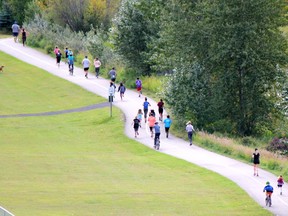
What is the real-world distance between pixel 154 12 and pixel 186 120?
14.0 meters

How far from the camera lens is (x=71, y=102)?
60.8 meters

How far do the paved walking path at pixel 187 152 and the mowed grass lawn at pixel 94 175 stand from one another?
621 millimetres

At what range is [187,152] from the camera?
1790 inches

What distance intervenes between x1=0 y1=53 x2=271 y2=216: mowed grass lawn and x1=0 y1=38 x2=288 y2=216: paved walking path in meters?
0.62

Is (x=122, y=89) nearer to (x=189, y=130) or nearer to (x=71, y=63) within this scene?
(x=71, y=63)

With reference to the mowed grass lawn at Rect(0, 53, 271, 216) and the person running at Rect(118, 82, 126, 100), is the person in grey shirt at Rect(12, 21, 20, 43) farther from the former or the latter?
the person running at Rect(118, 82, 126, 100)

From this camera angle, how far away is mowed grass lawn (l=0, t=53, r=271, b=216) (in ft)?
112

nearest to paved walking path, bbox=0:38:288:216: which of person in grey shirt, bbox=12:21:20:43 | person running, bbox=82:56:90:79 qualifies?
person running, bbox=82:56:90:79

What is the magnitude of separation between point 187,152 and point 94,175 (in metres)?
6.68

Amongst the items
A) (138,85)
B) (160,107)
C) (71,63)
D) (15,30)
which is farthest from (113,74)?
(15,30)

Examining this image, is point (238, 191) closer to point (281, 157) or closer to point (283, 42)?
point (281, 157)

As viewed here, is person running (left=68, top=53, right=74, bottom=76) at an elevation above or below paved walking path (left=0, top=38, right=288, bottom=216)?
above

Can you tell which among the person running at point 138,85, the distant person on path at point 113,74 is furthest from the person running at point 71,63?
the person running at point 138,85

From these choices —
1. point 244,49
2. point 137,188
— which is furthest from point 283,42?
point 137,188
